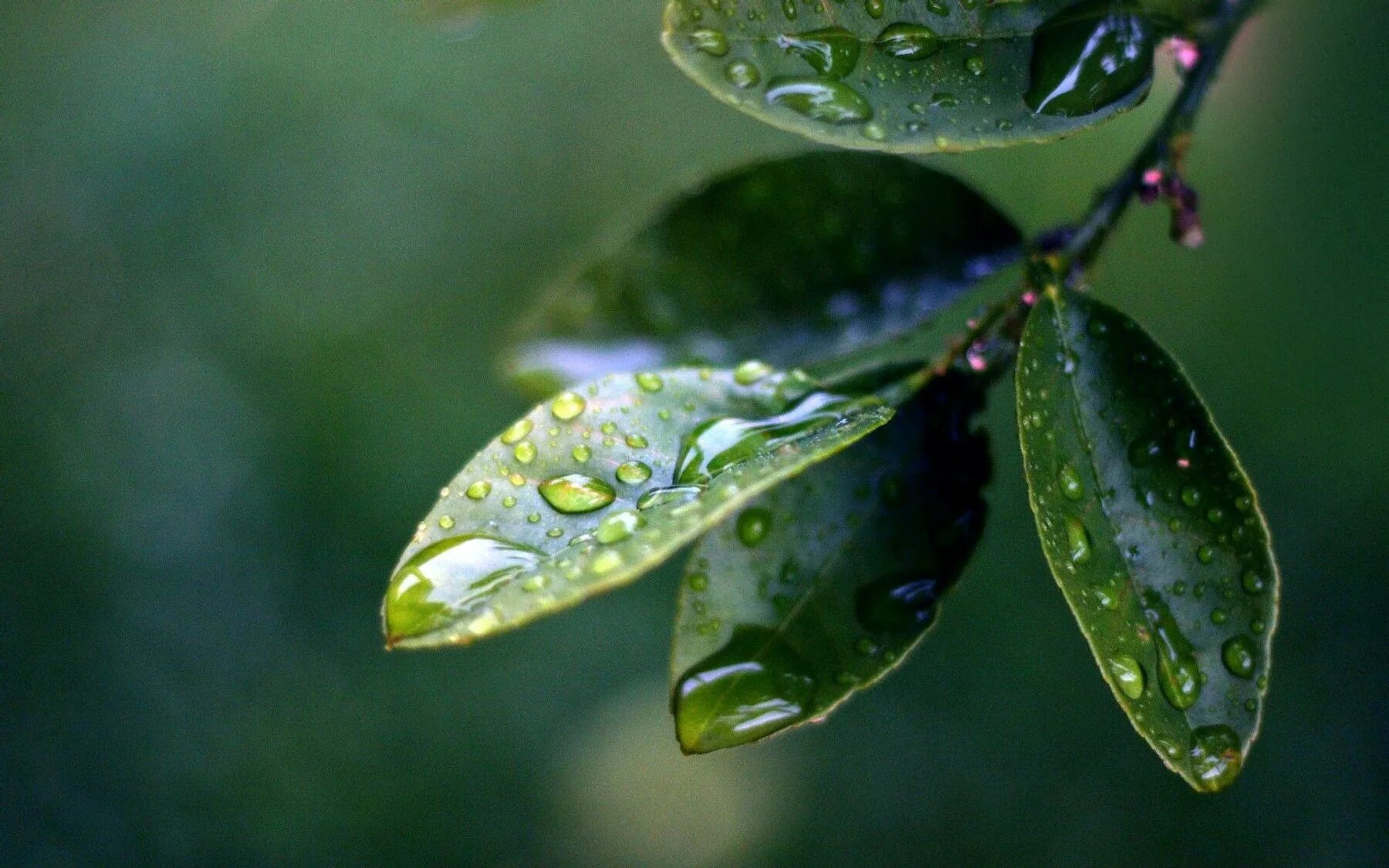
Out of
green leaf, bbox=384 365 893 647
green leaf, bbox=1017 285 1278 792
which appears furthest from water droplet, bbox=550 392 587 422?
green leaf, bbox=1017 285 1278 792

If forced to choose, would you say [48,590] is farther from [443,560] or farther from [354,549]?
[443,560]

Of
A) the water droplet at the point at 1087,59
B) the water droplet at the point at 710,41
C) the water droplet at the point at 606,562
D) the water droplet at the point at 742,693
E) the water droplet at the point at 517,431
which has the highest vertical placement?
the water droplet at the point at 710,41

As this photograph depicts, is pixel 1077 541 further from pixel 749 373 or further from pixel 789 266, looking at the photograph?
pixel 789 266

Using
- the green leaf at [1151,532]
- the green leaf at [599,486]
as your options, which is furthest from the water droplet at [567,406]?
the green leaf at [1151,532]

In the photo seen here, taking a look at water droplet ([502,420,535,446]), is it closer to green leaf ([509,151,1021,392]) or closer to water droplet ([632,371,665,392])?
water droplet ([632,371,665,392])

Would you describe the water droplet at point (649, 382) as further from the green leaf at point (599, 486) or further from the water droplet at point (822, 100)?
the water droplet at point (822, 100)

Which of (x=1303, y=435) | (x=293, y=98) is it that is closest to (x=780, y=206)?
(x=1303, y=435)

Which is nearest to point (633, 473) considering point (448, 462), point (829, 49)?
point (829, 49)
